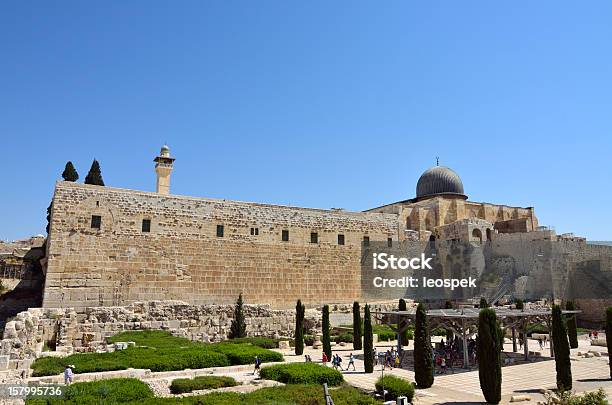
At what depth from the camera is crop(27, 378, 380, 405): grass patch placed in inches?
358

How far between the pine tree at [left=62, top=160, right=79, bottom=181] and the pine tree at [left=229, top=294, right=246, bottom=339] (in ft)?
51.0

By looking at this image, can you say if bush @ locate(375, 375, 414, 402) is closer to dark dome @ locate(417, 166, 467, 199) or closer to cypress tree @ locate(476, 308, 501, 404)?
cypress tree @ locate(476, 308, 501, 404)

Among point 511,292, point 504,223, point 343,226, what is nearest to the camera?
point 343,226

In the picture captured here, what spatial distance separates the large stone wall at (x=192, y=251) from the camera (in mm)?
19062

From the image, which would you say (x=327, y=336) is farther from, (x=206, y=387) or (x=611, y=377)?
(x=611, y=377)

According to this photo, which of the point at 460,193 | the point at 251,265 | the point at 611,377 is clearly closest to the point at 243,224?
the point at 251,265

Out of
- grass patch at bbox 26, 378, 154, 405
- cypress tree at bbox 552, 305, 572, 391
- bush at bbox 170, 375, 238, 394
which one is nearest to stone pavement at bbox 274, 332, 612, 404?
cypress tree at bbox 552, 305, 572, 391

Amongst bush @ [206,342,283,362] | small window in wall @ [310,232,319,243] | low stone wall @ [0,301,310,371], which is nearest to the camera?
low stone wall @ [0,301,310,371]

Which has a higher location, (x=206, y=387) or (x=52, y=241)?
(x=52, y=241)

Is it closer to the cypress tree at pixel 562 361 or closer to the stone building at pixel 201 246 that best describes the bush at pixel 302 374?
the cypress tree at pixel 562 361

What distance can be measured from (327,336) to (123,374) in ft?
24.8

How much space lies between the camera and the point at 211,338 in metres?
19.9

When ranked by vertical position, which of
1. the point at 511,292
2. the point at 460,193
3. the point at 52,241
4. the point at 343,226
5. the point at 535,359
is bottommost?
the point at 535,359

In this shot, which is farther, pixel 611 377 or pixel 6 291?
pixel 6 291
